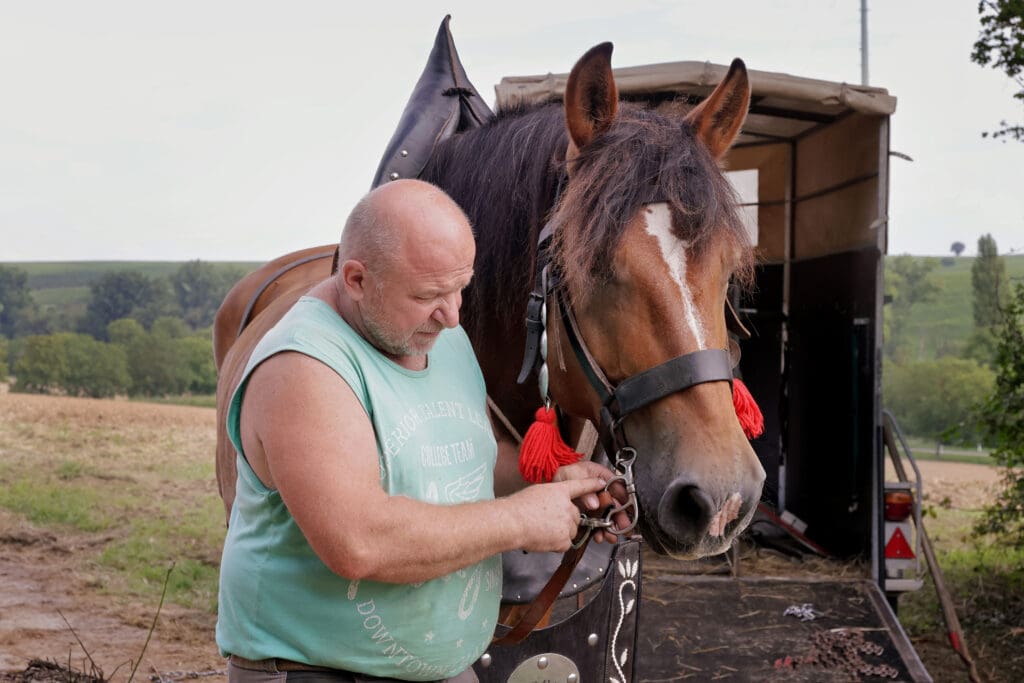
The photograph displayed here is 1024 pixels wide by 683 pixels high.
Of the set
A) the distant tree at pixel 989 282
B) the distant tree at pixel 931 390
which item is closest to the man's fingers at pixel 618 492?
the distant tree at pixel 989 282

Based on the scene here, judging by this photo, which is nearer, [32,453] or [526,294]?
[526,294]

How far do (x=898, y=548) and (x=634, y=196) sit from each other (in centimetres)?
321

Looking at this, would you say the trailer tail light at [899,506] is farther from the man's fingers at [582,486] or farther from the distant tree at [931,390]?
the distant tree at [931,390]

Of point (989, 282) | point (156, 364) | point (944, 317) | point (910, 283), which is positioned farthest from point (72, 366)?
point (944, 317)

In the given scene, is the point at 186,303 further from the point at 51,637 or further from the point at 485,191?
the point at 485,191

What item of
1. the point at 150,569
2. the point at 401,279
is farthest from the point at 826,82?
the point at 150,569

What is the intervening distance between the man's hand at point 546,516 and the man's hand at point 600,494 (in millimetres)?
134

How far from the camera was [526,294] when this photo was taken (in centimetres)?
215

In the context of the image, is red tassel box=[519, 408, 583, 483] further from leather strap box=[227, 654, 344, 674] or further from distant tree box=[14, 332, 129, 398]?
distant tree box=[14, 332, 129, 398]

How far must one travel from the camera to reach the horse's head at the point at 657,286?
1.64 m

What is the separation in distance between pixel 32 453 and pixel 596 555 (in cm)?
999

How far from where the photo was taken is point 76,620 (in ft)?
18.9

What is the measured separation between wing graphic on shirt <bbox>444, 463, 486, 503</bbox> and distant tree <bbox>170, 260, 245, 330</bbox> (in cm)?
1205

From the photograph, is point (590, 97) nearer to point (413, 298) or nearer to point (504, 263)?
point (504, 263)
